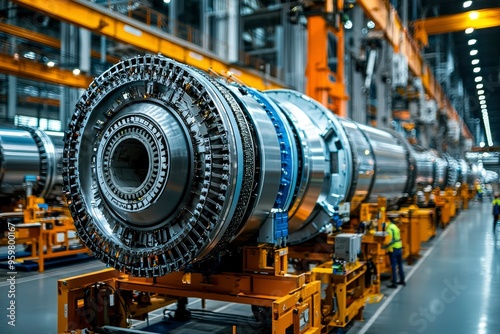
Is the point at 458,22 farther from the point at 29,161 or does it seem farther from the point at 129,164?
the point at 129,164

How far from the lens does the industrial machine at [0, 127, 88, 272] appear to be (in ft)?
30.2

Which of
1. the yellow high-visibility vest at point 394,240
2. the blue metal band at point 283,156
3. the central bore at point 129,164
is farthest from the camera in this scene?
the yellow high-visibility vest at point 394,240

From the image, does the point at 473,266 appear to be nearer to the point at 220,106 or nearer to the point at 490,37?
the point at 220,106

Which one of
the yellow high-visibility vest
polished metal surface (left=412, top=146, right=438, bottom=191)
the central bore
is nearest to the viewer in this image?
the central bore

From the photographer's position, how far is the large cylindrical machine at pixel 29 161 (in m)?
9.73

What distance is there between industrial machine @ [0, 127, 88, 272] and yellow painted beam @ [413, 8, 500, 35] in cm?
1306

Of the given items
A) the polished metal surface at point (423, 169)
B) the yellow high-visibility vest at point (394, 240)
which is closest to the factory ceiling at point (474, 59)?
the polished metal surface at point (423, 169)

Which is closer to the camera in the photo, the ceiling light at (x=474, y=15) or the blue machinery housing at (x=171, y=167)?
the blue machinery housing at (x=171, y=167)

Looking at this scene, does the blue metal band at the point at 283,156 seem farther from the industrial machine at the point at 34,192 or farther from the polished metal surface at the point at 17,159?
the polished metal surface at the point at 17,159

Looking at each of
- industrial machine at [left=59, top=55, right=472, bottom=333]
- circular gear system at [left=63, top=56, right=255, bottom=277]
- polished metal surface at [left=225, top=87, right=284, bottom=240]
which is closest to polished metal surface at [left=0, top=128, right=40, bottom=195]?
industrial machine at [left=59, top=55, right=472, bottom=333]

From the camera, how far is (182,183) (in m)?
3.29

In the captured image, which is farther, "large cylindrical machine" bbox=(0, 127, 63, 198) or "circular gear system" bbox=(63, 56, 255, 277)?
"large cylindrical machine" bbox=(0, 127, 63, 198)

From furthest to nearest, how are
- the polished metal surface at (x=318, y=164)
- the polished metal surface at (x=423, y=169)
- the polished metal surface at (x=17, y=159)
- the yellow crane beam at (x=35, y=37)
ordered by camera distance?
the yellow crane beam at (x=35, y=37)
the polished metal surface at (x=423, y=169)
the polished metal surface at (x=17, y=159)
the polished metal surface at (x=318, y=164)

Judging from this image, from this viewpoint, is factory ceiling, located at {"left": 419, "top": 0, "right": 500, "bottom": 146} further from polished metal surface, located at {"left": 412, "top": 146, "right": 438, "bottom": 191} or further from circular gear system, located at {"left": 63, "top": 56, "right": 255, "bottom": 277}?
circular gear system, located at {"left": 63, "top": 56, "right": 255, "bottom": 277}
